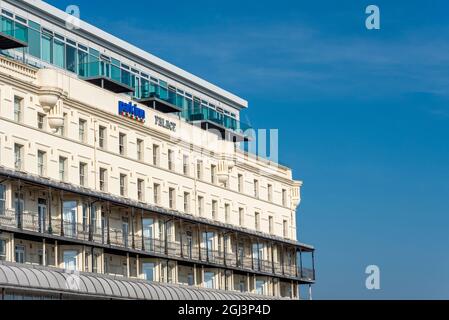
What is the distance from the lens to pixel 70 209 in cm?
7012

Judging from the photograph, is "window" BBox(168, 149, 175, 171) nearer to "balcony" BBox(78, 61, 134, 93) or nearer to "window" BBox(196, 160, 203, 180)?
"window" BBox(196, 160, 203, 180)

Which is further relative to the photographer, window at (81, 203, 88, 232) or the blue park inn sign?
the blue park inn sign

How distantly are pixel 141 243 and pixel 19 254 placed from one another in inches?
530

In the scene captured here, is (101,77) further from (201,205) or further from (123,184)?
(201,205)

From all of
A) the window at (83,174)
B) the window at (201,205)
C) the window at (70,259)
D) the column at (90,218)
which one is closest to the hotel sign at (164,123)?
the window at (201,205)

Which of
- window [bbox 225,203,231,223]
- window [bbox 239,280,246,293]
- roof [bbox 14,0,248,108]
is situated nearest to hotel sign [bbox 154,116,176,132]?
roof [bbox 14,0,248,108]

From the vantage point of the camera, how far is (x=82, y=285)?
198 ft

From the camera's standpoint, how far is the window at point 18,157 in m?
65.1

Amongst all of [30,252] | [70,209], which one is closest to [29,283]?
[30,252]

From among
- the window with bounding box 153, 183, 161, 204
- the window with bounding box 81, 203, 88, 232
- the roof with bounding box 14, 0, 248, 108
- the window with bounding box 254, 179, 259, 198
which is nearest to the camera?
the window with bounding box 81, 203, 88, 232

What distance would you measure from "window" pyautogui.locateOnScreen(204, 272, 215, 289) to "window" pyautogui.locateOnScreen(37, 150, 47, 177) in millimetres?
21578

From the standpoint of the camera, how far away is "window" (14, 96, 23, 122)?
66.1 metres

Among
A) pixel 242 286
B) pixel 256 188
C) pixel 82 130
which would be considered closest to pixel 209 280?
pixel 242 286
